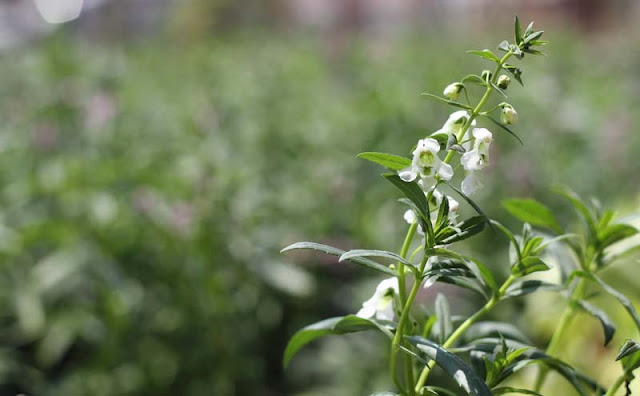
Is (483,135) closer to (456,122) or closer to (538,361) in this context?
(456,122)

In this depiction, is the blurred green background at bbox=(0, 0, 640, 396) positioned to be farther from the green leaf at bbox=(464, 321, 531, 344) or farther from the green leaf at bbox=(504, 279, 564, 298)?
the green leaf at bbox=(504, 279, 564, 298)

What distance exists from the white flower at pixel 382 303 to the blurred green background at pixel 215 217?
1.17 meters

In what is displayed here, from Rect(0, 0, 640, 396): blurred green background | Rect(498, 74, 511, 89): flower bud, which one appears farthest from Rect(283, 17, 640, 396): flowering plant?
Rect(0, 0, 640, 396): blurred green background

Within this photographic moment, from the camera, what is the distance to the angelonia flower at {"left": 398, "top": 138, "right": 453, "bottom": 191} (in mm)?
664

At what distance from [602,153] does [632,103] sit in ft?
3.90

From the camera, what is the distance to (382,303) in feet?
2.52

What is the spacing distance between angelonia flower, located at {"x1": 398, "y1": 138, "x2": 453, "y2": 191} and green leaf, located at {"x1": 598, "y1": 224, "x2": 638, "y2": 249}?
34cm

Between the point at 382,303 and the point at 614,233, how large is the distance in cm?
33

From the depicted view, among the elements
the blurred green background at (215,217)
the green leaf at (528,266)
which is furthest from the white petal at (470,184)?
the blurred green background at (215,217)

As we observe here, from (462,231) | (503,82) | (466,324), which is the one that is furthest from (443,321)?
(503,82)

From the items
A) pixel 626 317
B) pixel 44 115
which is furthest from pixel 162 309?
pixel 626 317

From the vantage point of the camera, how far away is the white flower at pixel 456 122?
70cm

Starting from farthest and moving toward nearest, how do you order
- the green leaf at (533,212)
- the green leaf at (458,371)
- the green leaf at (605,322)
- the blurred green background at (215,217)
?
the blurred green background at (215,217), the green leaf at (533,212), the green leaf at (605,322), the green leaf at (458,371)

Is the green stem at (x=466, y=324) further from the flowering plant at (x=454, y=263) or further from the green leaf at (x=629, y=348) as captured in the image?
the green leaf at (x=629, y=348)
